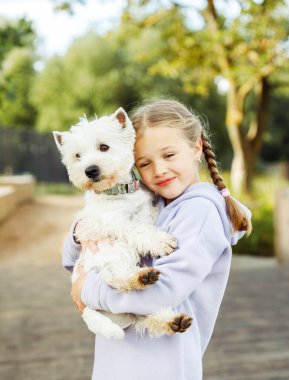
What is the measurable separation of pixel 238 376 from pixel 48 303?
2.90m

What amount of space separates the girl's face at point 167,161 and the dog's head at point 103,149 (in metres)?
0.08

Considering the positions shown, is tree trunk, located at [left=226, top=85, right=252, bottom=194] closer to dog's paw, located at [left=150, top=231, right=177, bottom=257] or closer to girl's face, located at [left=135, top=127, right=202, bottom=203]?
girl's face, located at [left=135, top=127, right=202, bottom=203]

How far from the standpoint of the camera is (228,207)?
2.01 meters

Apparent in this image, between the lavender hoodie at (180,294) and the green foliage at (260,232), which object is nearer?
the lavender hoodie at (180,294)

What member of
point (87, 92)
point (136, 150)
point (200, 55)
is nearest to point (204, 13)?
point (200, 55)

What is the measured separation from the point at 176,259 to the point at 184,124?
0.52 m

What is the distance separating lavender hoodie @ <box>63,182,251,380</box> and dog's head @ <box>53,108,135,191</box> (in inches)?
9.1

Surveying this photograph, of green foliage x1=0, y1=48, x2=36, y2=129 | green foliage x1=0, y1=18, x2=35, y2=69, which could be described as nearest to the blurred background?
green foliage x1=0, y1=18, x2=35, y2=69

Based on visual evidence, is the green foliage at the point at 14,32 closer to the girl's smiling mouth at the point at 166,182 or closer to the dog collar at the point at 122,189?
the dog collar at the point at 122,189

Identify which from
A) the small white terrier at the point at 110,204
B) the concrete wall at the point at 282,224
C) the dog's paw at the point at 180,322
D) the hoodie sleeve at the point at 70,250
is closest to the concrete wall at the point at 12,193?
the concrete wall at the point at 282,224

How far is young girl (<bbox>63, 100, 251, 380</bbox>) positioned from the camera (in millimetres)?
1805

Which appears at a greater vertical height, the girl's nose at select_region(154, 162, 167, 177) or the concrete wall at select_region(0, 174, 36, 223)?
the girl's nose at select_region(154, 162, 167, 177)

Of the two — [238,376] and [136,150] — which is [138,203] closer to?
[136,150]

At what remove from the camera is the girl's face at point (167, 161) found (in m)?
2.02
